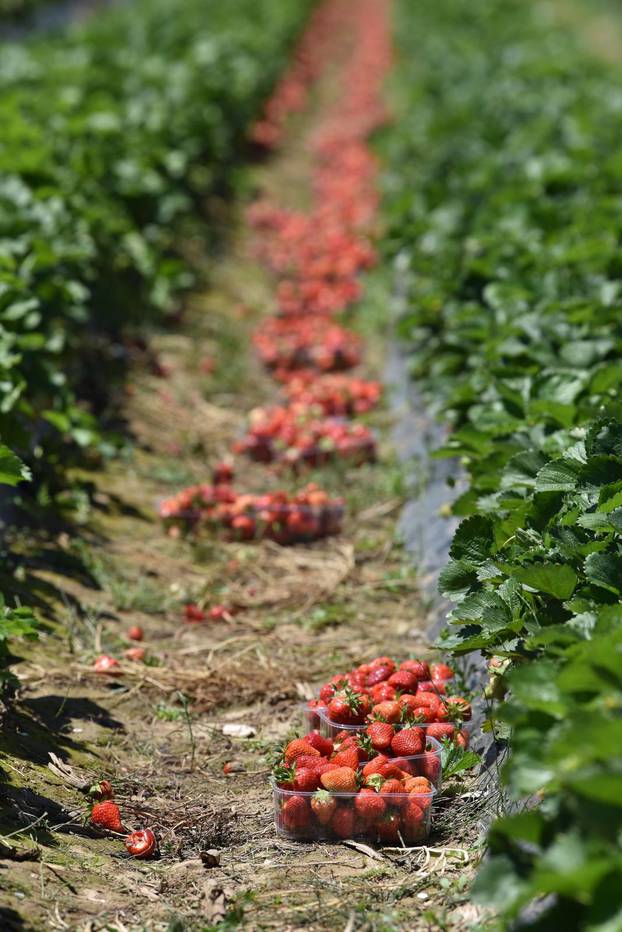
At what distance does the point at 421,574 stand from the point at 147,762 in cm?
167

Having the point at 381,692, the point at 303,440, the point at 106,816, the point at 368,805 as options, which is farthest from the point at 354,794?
the point at 303,440

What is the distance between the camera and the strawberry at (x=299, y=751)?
3572mm

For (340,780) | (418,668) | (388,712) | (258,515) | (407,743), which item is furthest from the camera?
(258,515)

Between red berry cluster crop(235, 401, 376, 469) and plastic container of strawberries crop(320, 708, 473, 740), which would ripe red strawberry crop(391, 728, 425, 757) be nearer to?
plastic container of strawberries crop(320, 708, 473, 740)

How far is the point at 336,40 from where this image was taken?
85.1 feet

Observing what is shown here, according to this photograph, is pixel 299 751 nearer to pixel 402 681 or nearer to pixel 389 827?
pixel 389 827

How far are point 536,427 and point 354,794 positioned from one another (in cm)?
166

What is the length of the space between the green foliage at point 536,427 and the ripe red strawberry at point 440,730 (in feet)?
0.73

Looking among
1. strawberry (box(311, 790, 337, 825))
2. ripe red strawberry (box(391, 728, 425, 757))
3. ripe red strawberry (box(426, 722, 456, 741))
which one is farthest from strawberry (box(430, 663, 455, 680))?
strawberry (box(311, 790, 337, 825))

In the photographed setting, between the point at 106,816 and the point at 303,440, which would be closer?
the point at 106,816

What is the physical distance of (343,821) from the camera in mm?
3496

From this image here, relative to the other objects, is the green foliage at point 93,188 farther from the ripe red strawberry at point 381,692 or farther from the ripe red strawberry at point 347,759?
the ripe red strawberry at point 347,759

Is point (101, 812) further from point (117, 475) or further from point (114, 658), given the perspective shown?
point (117, 475)

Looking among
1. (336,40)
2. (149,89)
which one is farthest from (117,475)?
(336,40)
